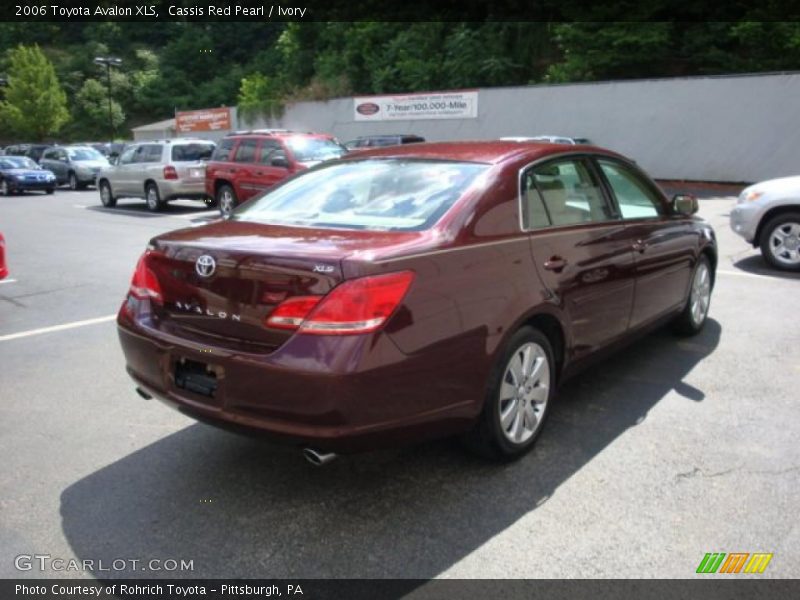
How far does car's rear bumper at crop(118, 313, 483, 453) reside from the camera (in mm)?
2809

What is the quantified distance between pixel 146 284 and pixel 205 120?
3834cm

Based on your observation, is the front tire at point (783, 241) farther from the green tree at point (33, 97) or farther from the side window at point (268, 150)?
the green tree at point (33, 97)

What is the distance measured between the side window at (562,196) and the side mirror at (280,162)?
10.3 m

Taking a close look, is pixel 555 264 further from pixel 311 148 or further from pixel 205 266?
pixel 311 148

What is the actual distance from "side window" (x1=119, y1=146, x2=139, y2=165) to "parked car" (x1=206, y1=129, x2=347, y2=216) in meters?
3.90

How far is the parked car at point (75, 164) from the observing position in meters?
26.8

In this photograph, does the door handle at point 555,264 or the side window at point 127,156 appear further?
the side window at point 127,156

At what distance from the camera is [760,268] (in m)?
8.82

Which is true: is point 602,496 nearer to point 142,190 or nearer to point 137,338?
point 137,338

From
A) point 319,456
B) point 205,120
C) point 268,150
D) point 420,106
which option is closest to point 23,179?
point 268,150

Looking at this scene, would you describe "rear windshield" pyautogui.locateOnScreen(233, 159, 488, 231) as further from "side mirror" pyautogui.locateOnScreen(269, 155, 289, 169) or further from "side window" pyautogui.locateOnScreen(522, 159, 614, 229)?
"side mirror" pyautogui.locateOnScreen(269, 155, 289, 169)

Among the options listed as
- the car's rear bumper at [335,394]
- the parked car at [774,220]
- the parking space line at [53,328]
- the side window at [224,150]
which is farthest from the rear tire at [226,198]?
the car's rear bumper at [335,394]

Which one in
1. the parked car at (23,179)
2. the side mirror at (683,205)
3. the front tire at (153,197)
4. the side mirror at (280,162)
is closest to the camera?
the side mirror at (683,205)

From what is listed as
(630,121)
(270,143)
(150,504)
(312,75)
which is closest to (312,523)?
(150,504)
